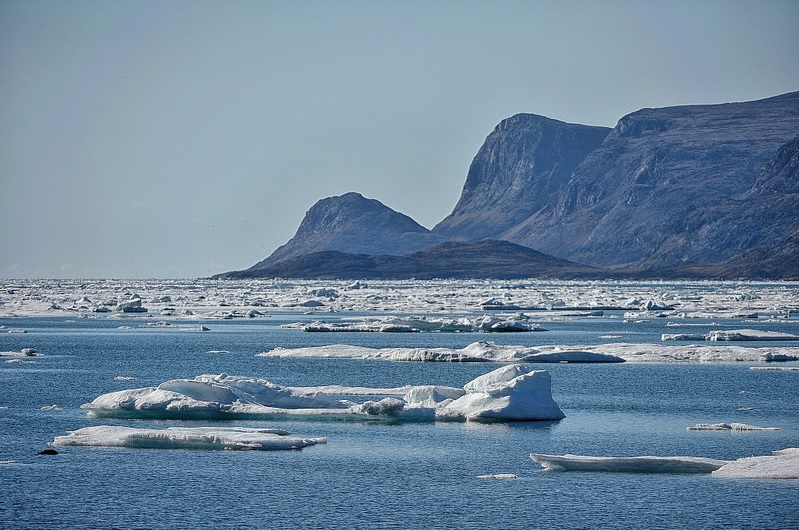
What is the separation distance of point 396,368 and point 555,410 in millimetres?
17052

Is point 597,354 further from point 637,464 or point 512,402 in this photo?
point 637,464

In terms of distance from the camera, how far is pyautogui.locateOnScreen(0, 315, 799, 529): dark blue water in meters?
24.2

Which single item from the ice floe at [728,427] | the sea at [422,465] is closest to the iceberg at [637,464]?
the sea at [422,465]

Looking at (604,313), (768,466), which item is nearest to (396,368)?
(768,466)

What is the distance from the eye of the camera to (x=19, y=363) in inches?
2164

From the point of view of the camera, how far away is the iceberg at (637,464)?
27875mm

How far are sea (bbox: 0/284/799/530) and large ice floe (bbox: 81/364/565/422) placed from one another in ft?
1.27

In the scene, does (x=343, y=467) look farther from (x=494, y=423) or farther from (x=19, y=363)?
(x=19, y=363)

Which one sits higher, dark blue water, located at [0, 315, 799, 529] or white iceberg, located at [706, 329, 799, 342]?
white iceberg, located at [706, 329, 799, 342]

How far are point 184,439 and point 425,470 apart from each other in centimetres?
644

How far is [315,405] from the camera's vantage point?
36.6 m

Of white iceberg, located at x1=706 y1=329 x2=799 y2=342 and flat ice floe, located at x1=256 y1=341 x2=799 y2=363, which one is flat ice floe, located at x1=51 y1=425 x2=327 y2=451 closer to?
flat ice floe, located at x1=256 y1=341 x2=799 y2=363

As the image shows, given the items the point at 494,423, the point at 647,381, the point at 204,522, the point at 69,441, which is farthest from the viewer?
the point at 647,381

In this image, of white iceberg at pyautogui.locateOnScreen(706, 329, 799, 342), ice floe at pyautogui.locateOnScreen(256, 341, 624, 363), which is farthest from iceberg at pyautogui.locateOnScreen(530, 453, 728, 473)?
white iceberg at pyautogui.locateOnScreen(706, 329, 799, 342)
